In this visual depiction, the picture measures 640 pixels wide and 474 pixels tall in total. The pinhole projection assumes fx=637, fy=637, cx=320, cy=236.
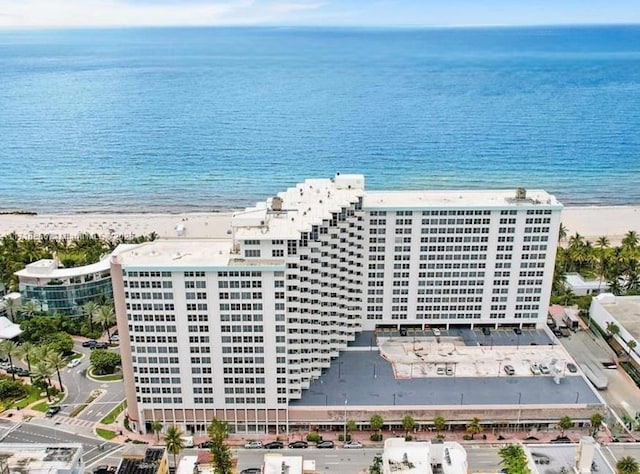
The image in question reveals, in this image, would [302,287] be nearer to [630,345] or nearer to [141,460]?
[141,460]

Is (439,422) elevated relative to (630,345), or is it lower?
lower

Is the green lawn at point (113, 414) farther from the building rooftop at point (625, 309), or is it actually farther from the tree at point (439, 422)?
the building rooftop at point (625, 309)

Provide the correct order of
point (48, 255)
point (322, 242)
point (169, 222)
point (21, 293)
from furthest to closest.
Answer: point (169, 222), point (48, 255), point (21, 293), point (322, 242)

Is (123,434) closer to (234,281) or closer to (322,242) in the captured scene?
(234,281)

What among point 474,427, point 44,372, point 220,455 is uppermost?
point 44,372

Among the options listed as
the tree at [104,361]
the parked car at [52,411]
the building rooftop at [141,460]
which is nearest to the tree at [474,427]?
the building rooftop at [141,460]

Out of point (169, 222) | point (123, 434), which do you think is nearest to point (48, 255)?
point (169, 222)

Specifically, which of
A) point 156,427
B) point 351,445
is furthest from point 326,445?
point 156,427

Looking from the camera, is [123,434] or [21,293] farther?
[21,293]
